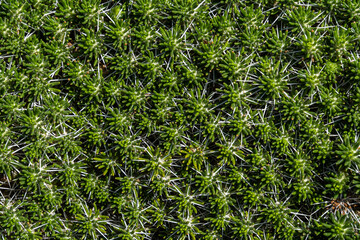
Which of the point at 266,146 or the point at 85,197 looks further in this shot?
the point at 85,197

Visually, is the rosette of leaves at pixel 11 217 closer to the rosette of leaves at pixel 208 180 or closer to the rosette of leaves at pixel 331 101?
the rosette of leaves at pixel 208 180

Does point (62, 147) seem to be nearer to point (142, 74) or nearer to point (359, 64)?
point (142, 74)

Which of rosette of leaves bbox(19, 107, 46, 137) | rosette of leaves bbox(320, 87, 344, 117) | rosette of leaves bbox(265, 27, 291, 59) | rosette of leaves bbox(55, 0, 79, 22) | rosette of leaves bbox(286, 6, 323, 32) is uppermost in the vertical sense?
rosette of leaves bbox(286, 6, 323, 32)

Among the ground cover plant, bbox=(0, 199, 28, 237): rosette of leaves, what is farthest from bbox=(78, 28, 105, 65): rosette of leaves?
bbox=(0, 199, 28, 237): rosette of leaves

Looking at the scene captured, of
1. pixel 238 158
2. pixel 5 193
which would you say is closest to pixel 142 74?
pixel 238 158

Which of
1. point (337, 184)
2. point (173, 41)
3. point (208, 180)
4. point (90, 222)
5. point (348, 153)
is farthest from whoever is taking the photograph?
point (90, 222)

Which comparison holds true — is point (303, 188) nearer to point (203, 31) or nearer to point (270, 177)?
point (270, 177)

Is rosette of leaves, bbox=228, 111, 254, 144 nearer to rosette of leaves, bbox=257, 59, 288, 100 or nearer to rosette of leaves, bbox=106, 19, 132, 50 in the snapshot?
rosette of leaves, bbox=257, 59, 288, 100

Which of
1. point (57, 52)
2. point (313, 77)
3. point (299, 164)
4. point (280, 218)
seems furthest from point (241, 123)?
point (57, 52)
